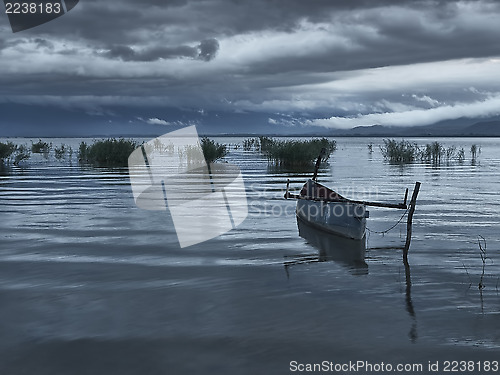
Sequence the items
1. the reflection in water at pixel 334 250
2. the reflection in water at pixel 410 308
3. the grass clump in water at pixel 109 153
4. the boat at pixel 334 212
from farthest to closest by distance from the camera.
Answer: the grass clump in water at pixel 109 153 → the boat at pixel 334 212 → the reflection in water at pixel 334 250 → the reflection in water at pixel 410 308

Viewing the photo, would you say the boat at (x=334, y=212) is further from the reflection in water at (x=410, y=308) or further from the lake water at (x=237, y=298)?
the reflection in water at (x=410, y=308)

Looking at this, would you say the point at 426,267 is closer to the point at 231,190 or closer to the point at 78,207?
the point at 78,207

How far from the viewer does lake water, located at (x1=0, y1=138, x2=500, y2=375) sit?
8.59 meters

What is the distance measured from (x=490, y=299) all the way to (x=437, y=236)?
6906mm

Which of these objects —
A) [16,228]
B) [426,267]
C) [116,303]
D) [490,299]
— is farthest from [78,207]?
[490,299]

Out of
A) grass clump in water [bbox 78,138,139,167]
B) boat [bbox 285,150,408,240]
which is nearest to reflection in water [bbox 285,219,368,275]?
boat [bbox 285,150,408,240]

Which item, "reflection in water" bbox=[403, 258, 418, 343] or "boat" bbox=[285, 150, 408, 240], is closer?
"reflection in water" bbox=[403, 258, 418, 343]

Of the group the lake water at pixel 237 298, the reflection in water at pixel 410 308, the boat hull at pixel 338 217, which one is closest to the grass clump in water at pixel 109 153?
the lake water at pixel 237 298

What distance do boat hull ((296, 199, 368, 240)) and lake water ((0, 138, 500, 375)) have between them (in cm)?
74

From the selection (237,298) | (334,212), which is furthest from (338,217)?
(237,298)

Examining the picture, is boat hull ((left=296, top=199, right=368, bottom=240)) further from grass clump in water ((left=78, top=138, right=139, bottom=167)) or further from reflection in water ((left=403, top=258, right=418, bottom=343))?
grass clump in water ((left=78, top=138, right=139, bottom=167))

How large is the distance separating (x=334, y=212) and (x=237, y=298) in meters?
7.36

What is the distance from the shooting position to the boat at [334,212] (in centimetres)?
1688

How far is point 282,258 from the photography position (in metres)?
15.1
